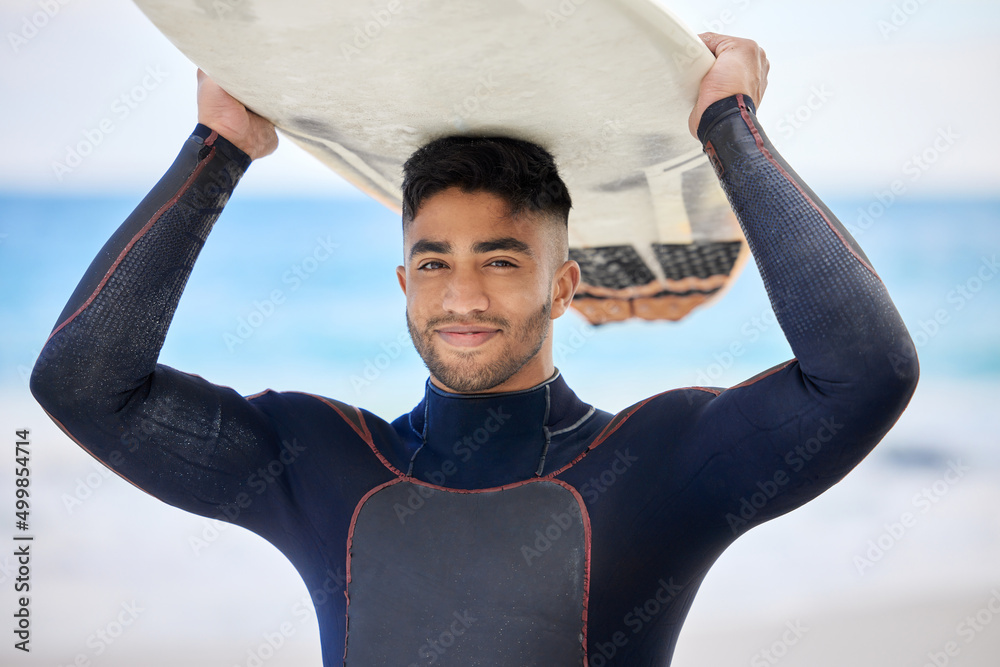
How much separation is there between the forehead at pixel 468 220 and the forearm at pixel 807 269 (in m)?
0.34

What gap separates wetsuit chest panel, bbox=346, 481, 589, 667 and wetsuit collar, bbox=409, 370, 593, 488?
5 centimetres

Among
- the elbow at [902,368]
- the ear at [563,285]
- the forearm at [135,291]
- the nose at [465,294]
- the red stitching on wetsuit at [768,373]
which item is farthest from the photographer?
the ear at [563,285]

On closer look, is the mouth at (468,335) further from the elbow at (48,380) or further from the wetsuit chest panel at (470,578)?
the elbow at (48,380)

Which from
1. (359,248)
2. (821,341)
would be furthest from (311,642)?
(359,248)

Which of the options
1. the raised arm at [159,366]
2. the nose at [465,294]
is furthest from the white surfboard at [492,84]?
the nose at [465,294]

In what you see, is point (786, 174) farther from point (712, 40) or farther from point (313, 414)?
point (313, 414)

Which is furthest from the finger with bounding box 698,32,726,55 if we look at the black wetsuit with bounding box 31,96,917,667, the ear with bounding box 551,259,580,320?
the ear with bounding box 551,259,580,320

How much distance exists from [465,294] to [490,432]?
238mm

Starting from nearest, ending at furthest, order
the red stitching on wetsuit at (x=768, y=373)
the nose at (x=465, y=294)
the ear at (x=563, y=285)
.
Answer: the red stitching on wetsuit at (x=768, y=373) → the nose at (x=465, y=294) → the ear at (x=563, y=285)

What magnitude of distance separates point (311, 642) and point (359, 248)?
5.90 m

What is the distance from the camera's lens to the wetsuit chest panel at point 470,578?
1.13m

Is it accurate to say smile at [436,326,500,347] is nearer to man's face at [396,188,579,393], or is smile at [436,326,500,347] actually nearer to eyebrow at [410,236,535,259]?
man's face at [396,188,579,393]

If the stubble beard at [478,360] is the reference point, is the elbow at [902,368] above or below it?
below

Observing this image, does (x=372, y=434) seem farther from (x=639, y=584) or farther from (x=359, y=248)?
(x=359, y=248)
